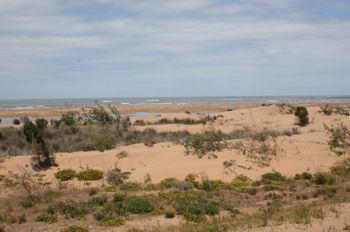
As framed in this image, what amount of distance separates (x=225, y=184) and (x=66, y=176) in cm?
661

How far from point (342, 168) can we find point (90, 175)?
1082 centimetres

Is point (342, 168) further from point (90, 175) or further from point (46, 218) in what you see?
point (46, 218)

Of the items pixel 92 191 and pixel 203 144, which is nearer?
pixel 92 191

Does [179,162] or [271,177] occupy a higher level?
[179,162]

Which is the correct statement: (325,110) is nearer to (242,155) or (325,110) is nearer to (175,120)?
(175,120)

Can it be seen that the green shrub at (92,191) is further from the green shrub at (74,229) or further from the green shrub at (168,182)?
the green shrub at (74,229)

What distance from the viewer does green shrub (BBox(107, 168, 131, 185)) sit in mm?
14992

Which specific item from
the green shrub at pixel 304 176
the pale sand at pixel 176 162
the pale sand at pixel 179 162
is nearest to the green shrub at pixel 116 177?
the pale sand at pixel 176 162

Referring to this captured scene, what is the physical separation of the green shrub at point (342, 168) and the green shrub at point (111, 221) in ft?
33.0

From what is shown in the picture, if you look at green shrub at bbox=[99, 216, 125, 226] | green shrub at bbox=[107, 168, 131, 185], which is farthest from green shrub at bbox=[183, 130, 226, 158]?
green shrub at bbox=[99, 216, 125, 226]

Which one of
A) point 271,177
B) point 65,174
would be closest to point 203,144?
point 271,177

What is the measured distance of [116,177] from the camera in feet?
49.6

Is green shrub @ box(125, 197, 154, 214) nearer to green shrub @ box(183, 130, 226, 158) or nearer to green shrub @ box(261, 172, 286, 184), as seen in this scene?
green shrub @ box(261, 172, 286, 184)

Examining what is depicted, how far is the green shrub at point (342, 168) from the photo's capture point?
1551 centimetres
